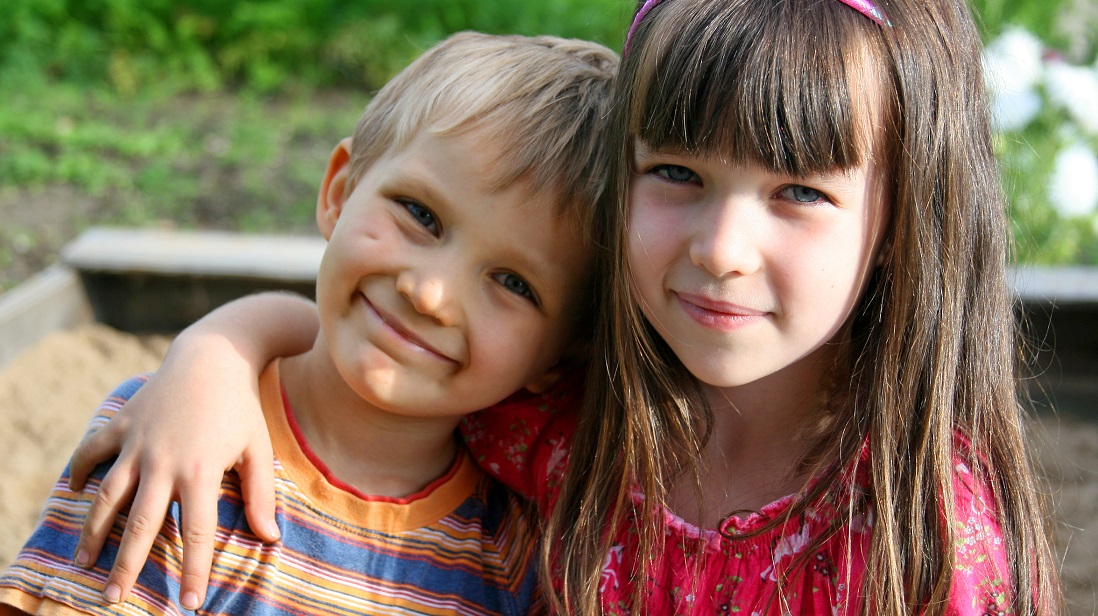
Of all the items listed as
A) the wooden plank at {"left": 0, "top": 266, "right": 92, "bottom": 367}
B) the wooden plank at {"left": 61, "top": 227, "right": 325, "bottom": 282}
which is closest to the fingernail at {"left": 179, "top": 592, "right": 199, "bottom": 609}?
the wooden plank at {"left": 61, "top": 227, "right": 325, "bottom": 282}

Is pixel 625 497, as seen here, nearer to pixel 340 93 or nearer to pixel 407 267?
pixel 407 267

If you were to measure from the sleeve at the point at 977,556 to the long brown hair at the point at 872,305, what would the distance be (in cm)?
2

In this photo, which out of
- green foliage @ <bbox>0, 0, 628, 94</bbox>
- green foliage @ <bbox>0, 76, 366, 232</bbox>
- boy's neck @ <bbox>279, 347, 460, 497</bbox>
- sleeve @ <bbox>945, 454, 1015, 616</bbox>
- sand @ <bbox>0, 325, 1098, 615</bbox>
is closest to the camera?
sleeve @ <bbox>945, 454, 1015, 616</bbox>

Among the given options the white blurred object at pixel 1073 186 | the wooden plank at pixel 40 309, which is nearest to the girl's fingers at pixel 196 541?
the wooden plank at pixel 40 309

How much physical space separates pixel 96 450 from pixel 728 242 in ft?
3.38

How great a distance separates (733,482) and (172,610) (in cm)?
92

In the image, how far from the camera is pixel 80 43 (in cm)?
612

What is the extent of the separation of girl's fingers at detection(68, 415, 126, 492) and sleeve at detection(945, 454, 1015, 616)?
1.29 metres

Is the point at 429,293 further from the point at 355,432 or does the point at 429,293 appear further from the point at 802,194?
the point at 802,194

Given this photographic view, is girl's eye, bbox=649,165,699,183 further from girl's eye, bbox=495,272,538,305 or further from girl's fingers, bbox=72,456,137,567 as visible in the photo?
girl's fingers, bbox=72,456,137,567

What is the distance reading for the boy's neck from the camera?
1857 mm

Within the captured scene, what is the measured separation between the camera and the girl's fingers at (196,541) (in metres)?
1.60

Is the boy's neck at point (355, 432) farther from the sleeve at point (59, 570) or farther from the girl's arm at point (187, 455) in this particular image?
the sleeve at point (59, 570)

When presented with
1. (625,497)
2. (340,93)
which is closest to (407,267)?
(625,497)
